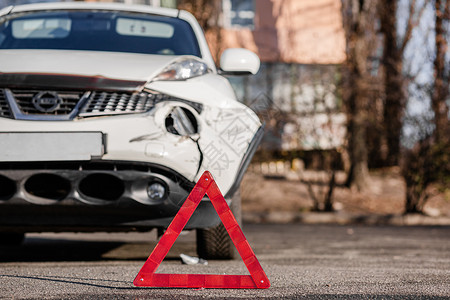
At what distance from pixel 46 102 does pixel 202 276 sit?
1384 mm

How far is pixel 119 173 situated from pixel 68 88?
59cm

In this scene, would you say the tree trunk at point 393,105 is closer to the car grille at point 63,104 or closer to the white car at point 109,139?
the white car at point 109,139

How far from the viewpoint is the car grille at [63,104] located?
394 cm

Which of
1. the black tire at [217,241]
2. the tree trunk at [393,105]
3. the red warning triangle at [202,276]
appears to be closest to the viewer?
the red warning triangle at [202,276]

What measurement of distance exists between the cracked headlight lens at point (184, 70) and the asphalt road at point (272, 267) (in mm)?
1216

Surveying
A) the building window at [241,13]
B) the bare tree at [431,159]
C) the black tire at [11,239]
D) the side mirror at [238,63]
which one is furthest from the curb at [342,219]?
the building window at [241,13]

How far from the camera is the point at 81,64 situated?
4148mm

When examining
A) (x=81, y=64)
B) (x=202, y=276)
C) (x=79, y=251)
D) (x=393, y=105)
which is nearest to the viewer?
(x=202, y=276)

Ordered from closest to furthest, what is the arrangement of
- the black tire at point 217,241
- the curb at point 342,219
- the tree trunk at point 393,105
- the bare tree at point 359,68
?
the black tire at point 217,241 → the curb at point 342,219 → the tree trunk at point 393,105 → the bare tree at point 359,68

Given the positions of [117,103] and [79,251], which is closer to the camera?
[117,103]

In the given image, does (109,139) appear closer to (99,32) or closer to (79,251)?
(99,32)

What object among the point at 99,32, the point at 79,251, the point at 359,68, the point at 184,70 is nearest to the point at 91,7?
the point at 99,32

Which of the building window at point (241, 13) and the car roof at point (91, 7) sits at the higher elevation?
the car roof at point (91, 7)

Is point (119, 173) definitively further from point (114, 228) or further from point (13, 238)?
point (13, 238)
